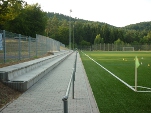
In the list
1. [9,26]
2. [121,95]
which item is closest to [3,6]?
[121,95]

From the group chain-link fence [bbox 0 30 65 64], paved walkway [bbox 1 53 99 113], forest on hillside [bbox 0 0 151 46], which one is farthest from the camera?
forest on hillside [bbox 0 0 151 46]

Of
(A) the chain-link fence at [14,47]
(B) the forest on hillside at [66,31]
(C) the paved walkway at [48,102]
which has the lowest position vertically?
(C) the paved walkway at [48,102]

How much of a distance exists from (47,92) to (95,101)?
2.40m

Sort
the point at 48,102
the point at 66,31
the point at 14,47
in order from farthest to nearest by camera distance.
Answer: the point at 66,31
the point at 14,47
the point at 48,102

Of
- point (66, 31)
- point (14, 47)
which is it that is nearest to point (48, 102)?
point (14, 47)

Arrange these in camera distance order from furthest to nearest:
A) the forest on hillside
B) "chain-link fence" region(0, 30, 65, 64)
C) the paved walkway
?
the forest on hillside < "chain-link fence" region(0, 30, 65, 64) < the paved walkway

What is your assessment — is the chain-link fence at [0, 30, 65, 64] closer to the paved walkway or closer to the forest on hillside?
the paved walkway

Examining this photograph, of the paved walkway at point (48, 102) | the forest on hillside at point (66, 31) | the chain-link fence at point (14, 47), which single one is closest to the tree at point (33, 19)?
the forest on hillside at point (66, 31)

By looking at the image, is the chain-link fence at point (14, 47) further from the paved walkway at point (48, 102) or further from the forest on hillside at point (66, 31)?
the forest on hillside at point (66, 31)

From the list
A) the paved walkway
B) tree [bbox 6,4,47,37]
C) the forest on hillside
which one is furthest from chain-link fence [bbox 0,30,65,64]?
tree [bbox 6,4,47,37]

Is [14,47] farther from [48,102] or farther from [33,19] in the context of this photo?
[33,19]

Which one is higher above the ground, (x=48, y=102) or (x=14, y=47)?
(x=14, y=47)

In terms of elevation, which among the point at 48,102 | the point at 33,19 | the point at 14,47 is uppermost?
the point at 33,19

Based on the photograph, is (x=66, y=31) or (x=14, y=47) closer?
(x=14, y=47)
